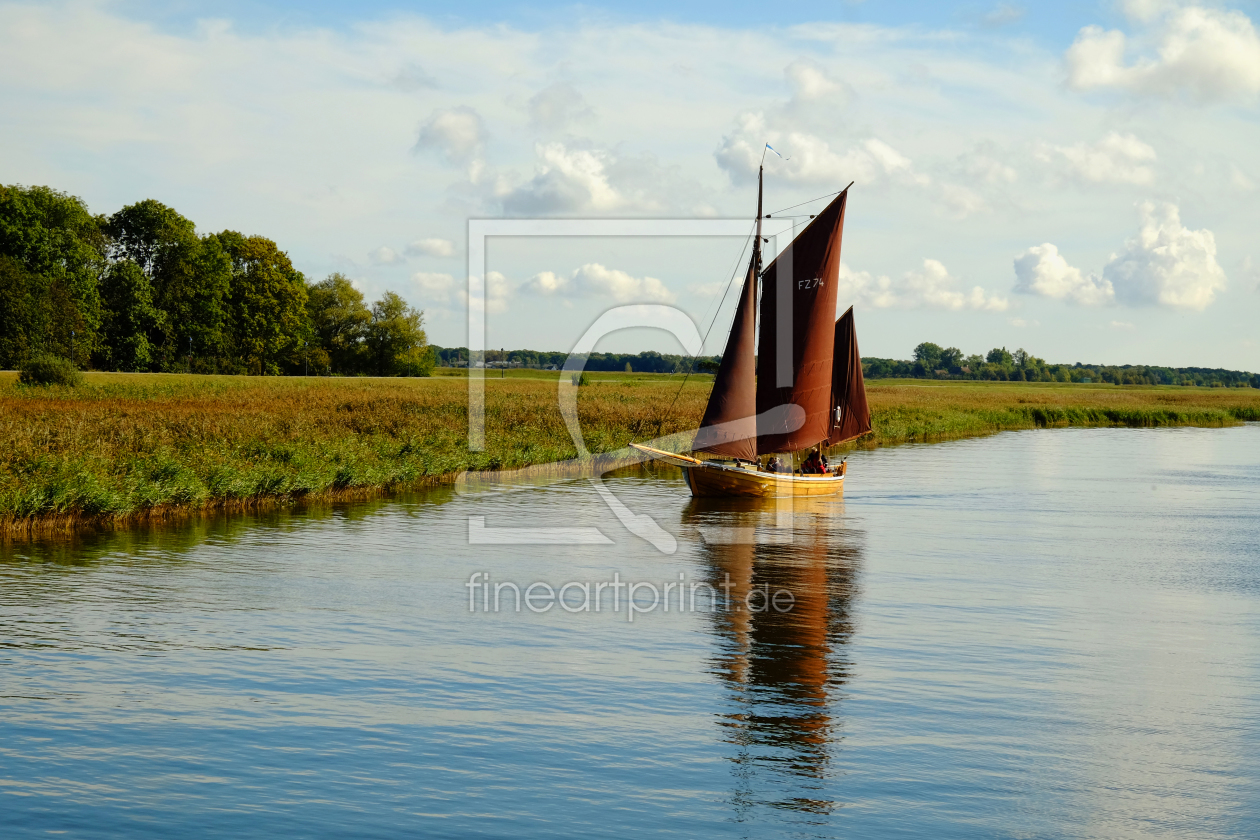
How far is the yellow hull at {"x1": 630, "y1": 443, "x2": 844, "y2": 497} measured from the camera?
127 ft

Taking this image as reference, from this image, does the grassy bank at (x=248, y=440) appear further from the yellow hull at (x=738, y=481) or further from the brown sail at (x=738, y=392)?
the brown sail at (x=738, y=392)

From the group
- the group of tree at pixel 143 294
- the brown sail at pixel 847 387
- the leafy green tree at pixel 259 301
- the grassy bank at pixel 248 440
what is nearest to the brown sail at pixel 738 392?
the brown sail at pixel 847 387

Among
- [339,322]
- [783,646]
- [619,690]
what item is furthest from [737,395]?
[339,322]

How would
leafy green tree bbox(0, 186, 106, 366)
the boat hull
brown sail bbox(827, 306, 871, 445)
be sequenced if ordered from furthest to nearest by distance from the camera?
1. leafy green tree bbox(0, 186, 106, 366)
2. brown sail bbox(827, 306, 871, 445)
3. the boat hull

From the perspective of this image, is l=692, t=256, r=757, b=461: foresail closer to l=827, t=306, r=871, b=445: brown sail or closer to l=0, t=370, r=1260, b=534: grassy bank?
l=827, t=306, r=871, b=445: brown sail

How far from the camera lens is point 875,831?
38.1ft

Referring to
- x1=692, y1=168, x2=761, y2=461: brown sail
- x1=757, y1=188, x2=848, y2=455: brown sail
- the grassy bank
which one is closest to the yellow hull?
x1=692, y1=168, x2=761, y2=461: brown sail

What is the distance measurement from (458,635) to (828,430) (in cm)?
2428

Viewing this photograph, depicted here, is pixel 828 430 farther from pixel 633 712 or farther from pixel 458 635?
pixel 633 712

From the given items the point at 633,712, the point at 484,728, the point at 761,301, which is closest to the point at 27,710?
the point at 484,728

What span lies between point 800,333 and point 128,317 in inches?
3328

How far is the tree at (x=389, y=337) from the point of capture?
140 meters

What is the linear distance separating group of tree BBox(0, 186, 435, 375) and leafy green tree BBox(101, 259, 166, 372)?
0.09m

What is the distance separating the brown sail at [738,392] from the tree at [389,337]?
4153 inches
